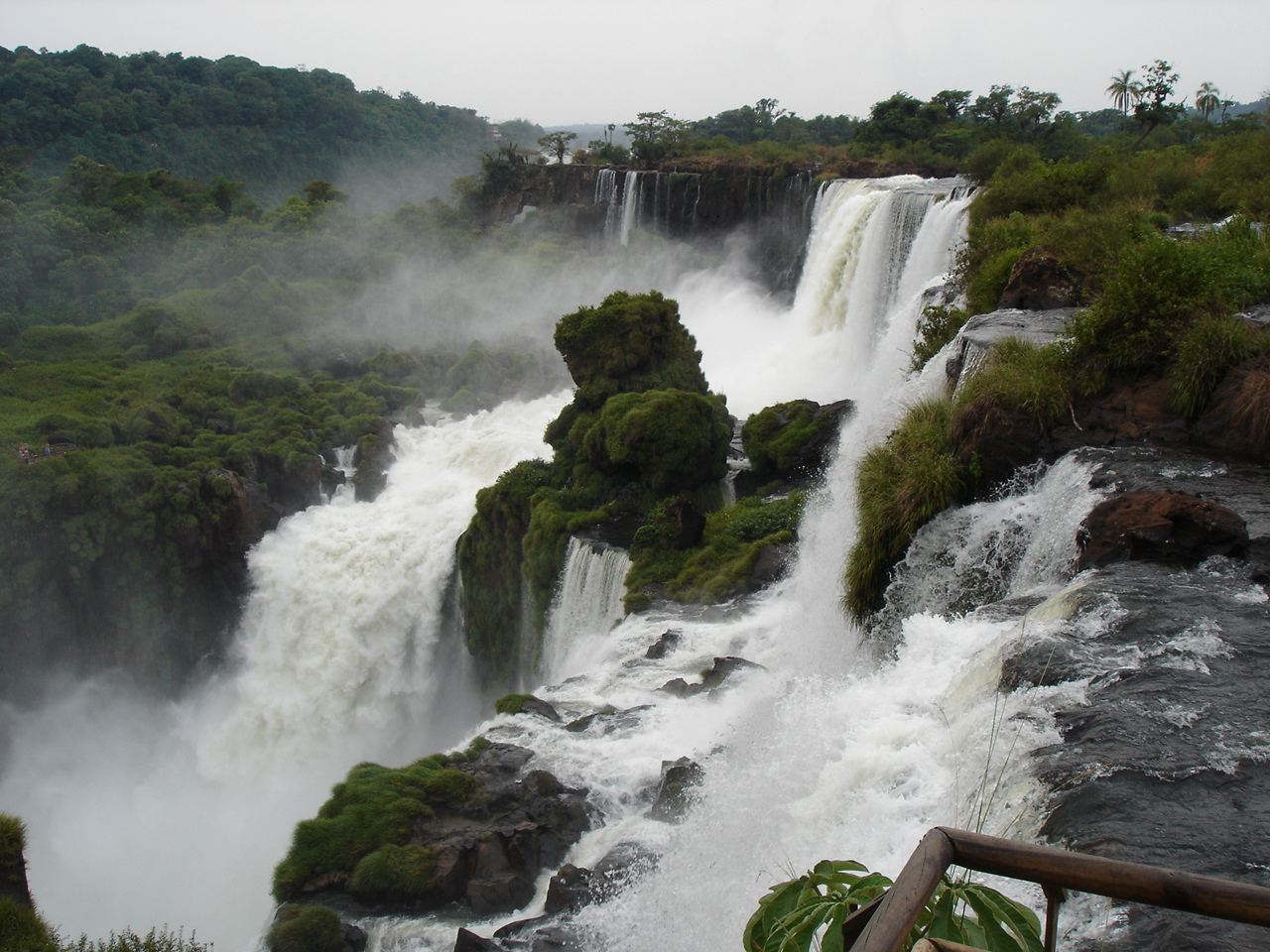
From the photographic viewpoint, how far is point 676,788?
7.19 meters

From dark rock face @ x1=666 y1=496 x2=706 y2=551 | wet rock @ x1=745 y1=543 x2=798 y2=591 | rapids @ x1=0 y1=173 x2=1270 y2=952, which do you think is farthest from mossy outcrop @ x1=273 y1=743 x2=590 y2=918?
dark rock face @ x1=666 y1=496 x2=706 y2=551

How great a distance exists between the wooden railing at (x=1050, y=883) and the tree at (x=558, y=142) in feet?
156

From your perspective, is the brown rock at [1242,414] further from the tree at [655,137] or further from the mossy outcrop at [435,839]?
the tree at [655,137]

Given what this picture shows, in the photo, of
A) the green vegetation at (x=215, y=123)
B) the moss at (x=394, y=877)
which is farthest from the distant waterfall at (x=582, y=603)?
the green vegetation at (x=215, y=123)

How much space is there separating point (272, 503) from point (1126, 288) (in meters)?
20.1

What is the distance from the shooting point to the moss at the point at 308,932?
6943 mm

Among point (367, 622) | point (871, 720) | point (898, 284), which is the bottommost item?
point (367, 622)

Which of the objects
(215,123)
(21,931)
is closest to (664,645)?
(21,931)

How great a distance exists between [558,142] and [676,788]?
149 feet

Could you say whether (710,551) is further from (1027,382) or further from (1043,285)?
(1027,382)

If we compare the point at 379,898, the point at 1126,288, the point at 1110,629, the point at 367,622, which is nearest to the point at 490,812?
the point at 379,898

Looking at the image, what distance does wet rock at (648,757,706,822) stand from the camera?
22.9 feet

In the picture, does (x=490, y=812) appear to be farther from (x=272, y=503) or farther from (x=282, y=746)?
(x=272, y=503)

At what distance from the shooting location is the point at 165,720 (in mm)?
20641
